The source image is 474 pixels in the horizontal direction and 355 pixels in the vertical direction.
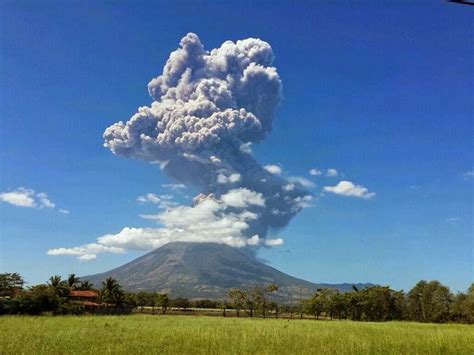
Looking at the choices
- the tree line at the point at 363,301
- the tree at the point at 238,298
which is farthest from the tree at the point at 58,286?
the tree at the point at 238,298

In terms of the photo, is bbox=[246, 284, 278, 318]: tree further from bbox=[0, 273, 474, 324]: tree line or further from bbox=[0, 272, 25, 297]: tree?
bbox=[0, 272, 25, 297]: tree

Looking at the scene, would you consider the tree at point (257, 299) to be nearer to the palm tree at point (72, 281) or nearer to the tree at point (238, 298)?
the tree at point (238, 298)

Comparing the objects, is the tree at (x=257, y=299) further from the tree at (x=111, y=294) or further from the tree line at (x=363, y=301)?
the tree at (x=111, y=294)

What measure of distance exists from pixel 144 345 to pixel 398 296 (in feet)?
269

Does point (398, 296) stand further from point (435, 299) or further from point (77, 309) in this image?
point (77, 309)

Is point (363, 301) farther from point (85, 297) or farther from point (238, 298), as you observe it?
point (85, 297)

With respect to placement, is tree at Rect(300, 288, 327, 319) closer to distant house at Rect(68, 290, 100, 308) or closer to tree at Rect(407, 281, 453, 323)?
tree at Rect(407, 281, 453, 323)

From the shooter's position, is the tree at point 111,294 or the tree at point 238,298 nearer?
the tree at point 111,294

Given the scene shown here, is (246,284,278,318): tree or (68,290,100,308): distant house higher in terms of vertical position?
(246,284,278,318): tree

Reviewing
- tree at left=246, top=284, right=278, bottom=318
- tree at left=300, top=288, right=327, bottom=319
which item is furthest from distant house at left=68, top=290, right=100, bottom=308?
tree at left=300, top=288, right=327, bottom=319

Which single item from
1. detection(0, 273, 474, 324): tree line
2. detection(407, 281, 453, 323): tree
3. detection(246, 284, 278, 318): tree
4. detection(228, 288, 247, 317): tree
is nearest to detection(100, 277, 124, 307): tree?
detection(0, 273, 474, 324): tree line

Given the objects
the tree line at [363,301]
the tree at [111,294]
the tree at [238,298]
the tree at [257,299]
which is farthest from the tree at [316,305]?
the tree at [111,294]

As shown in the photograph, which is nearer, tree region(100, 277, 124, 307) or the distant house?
the distant house

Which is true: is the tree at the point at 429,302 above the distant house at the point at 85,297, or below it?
above
